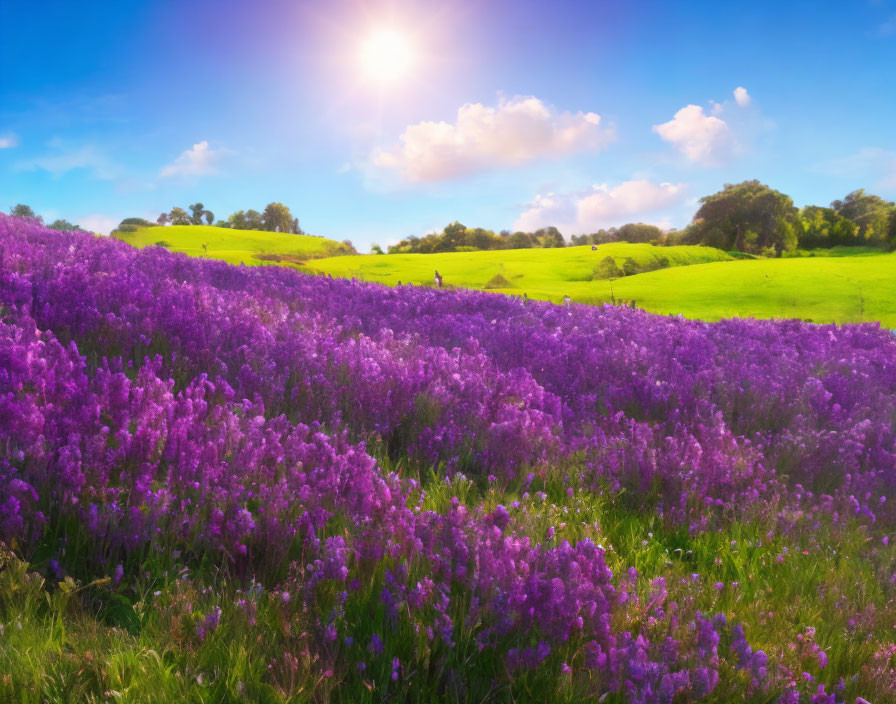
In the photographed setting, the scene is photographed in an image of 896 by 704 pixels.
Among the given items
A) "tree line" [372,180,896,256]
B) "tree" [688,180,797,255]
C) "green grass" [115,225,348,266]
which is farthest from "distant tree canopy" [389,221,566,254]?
"tree" [688,180,797,255]

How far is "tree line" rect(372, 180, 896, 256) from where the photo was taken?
72.5m

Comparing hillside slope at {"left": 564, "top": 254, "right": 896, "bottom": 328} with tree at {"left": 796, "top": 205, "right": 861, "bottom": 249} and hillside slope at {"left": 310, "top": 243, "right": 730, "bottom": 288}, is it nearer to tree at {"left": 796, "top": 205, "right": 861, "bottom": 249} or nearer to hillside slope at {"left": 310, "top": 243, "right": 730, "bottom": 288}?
hillside slope at {"left": 310, "top": 243, "right": 730, "bottom": 288}

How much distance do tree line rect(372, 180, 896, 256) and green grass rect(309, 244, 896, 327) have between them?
75.4 feet

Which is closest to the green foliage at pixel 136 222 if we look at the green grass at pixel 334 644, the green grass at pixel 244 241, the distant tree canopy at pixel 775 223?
the green grass at pixel 244 241

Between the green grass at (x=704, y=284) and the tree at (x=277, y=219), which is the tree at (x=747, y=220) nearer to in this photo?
the green grass at (x=704, y=284)

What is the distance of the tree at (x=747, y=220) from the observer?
7250 cm

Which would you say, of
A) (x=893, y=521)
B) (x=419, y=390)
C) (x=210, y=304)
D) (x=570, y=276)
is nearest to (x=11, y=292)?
(x=210, y=304)

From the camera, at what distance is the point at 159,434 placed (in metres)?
3.15

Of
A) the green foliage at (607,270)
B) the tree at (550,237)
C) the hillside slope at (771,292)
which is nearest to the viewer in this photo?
the hillside slope at (771,292)

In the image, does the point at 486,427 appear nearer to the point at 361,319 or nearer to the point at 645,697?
the point at 645,697

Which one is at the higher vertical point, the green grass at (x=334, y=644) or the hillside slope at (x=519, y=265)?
the hillside slope at (x=519, y=265)

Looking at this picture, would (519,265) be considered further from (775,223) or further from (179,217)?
(179,217)

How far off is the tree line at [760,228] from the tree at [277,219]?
33.8 metres

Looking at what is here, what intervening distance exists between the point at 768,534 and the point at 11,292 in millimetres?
6096
